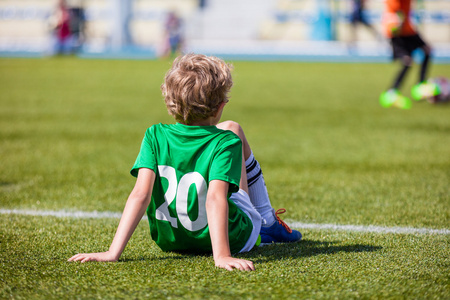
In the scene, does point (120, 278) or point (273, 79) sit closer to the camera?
point (120, 278)

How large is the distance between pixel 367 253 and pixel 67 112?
7896 mm

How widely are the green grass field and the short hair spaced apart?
708mm

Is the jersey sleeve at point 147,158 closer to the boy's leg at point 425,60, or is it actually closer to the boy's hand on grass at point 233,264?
the boy's hand on grass at point 233,264

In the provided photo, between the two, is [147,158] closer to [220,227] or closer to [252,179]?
[220,227]

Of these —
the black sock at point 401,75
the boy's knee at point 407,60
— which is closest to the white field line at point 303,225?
the black sock at point 401,75

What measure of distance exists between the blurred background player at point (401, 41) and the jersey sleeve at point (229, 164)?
8.77 metres

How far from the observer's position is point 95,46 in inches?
1513

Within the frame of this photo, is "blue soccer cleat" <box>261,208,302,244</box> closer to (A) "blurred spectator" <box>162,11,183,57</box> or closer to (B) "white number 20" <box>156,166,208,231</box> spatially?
(B) "white number 20" <box>156,166,208,231</box>

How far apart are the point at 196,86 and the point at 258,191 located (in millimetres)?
744

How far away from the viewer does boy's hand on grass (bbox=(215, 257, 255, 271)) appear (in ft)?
8.55

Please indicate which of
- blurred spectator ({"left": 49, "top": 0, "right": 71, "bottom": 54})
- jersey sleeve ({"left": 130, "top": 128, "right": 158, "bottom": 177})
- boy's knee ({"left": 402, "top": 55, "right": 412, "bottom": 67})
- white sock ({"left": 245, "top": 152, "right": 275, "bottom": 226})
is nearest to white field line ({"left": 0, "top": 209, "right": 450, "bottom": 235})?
white sock ({"left": 245, "top": 152, "right": 275, "bottom": 226})

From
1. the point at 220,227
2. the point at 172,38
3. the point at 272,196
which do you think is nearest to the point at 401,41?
the point at 272,196

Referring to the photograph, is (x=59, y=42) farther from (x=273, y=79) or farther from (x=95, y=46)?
(x=273, y=79)

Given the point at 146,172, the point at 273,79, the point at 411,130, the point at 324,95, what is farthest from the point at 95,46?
the point at 146,172
